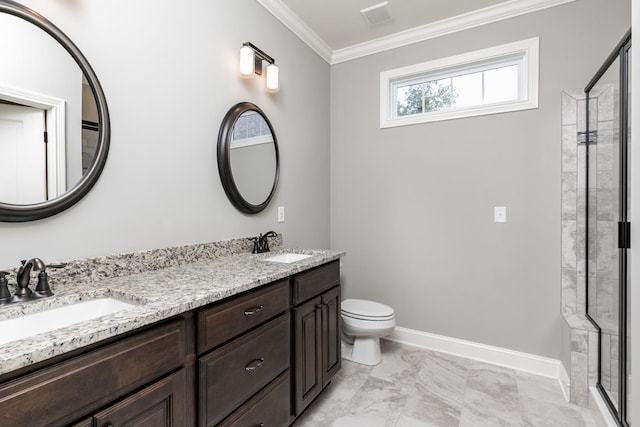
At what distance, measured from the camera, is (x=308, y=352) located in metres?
1.78

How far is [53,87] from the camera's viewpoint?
1.23m

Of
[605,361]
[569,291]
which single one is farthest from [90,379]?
[569,291]

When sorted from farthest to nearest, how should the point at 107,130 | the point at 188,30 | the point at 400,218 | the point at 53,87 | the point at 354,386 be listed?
the point at 400,218 < the point at 354,386 < the point at 188,30 < the point at 107,130 < the point at 53,87

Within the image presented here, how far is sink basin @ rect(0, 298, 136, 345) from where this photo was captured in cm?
95

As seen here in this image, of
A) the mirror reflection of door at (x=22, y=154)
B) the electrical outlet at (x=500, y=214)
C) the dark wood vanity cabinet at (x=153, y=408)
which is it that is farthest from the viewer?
the electrical outlet at (x=500, y=214)

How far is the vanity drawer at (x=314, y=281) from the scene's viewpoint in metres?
Answer: 1.68

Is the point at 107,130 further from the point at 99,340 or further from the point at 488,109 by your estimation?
the point at 488,109

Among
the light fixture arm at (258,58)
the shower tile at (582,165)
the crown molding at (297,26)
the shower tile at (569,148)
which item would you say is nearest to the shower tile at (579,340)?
the shower tile at (582,165)

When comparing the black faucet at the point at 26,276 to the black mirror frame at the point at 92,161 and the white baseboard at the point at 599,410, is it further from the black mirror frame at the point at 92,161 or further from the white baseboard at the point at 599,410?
the white baseboard at the point at 599,410

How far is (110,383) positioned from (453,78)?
3.08m

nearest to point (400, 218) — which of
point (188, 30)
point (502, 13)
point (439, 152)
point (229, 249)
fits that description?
point (439, 152)

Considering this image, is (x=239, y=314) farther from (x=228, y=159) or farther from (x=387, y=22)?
(x=387, y=22)

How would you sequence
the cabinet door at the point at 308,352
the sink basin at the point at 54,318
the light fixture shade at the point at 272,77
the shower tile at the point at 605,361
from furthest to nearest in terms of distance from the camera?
the light fixture shade at the point at 272,77 < the shower tile at the point at 605,361 < the cabinet door at the point at 308,352 < the sink basin at the point at 54,318

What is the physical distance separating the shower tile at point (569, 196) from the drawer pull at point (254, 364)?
2320 millimetres
